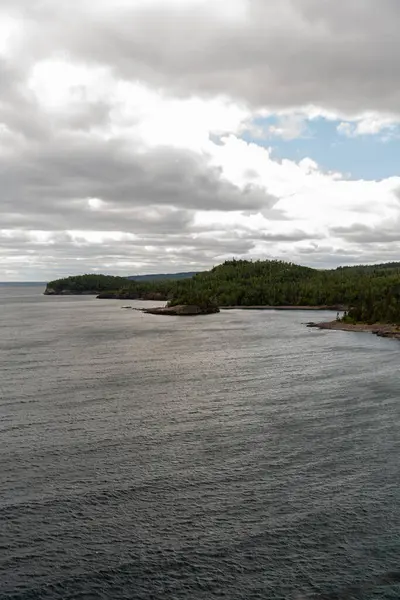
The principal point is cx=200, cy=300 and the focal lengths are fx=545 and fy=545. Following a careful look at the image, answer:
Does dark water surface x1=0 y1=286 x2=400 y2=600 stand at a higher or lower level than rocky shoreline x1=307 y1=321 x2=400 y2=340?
lower

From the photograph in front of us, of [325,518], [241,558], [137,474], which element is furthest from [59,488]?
[325,518]

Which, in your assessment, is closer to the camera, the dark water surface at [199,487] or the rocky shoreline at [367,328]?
the dark water surface at [199,487]

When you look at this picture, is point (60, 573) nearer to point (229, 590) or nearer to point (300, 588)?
point (229, 590)

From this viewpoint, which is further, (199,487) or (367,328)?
(367,328)

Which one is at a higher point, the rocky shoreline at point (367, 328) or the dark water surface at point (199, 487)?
the rocky shoreline at point (367, 328)
